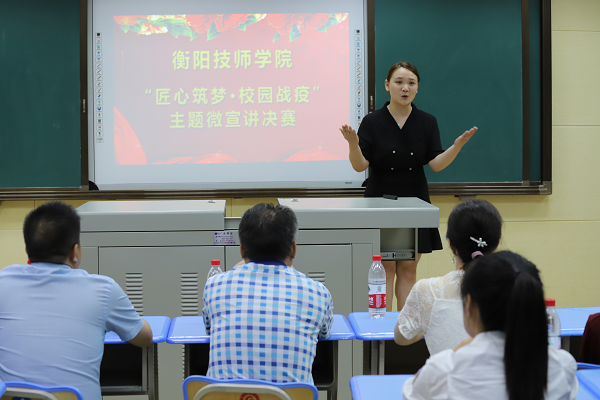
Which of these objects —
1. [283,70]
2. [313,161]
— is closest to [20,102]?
[283,70]

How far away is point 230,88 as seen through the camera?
3473 mm

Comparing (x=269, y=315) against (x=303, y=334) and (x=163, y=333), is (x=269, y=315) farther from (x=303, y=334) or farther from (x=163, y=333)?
(x=163, y=333)

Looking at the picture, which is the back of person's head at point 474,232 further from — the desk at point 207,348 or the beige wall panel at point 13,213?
the beige wall panel at point 13,213

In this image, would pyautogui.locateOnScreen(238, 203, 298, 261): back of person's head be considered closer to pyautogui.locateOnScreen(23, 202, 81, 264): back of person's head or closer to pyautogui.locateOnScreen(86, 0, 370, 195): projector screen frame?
pyautogui.locateOnScreen(23, 202, 81, 264): back of person's head

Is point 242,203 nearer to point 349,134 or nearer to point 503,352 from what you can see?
point 349,134

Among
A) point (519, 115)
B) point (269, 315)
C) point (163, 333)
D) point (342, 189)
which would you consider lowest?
point (163, 333)

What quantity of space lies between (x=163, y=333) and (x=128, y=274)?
640mm

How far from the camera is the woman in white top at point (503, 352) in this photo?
899 mm

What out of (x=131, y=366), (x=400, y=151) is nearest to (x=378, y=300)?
(x=131, y=366)

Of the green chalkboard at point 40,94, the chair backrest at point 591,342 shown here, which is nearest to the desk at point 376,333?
the chair backrest at point 591,342

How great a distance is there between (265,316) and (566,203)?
302 cm

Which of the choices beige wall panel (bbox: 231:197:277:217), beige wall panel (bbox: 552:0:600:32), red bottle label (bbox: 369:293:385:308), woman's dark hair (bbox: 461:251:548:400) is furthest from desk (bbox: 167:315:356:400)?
beige wall panel (bbox: 552:0:600:32)

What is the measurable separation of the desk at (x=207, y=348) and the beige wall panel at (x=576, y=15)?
285 centimetres

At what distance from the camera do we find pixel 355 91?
348cm
